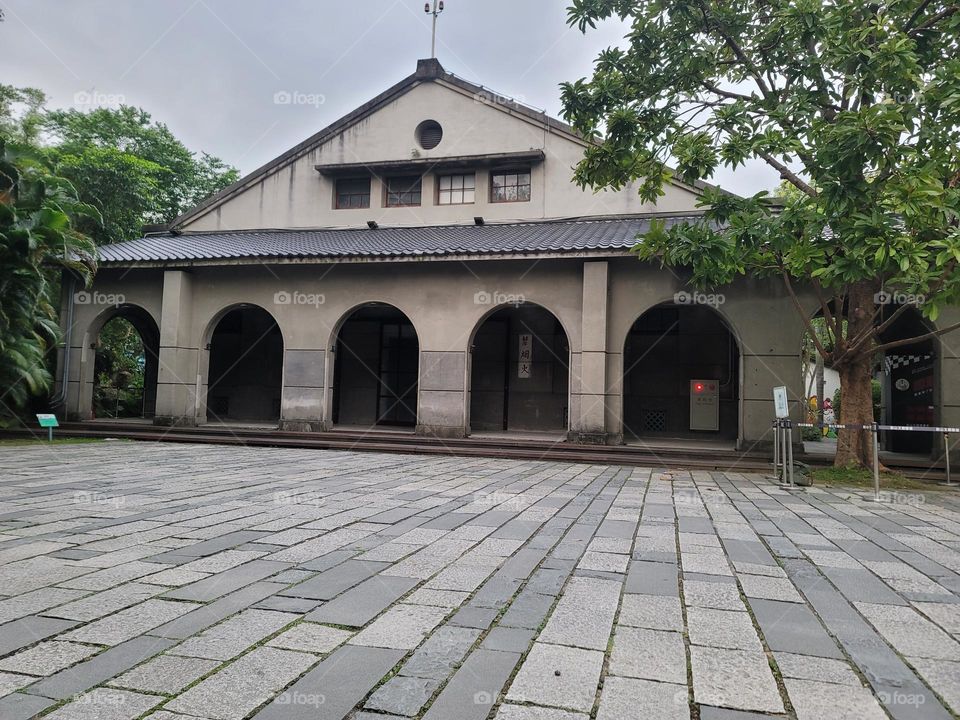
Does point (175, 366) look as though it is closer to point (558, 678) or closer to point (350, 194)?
point (350, 194)

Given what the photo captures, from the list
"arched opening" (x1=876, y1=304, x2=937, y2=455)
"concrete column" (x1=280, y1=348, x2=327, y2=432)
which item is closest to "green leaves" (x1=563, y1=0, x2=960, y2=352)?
"arched opening" (x1=876, y1=304, x2=937, y2=455)

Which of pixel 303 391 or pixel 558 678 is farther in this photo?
pixel 303 391

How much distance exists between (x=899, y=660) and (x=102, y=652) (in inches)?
132

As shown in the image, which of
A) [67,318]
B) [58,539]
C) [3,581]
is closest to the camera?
[3,581]

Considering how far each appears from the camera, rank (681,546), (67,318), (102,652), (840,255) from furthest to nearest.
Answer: (67,318) < (840,255) < (681,546) < (102,652)

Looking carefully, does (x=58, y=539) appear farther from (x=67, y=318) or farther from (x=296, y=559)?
(x=67, y=318)

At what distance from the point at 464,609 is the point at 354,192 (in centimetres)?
1587

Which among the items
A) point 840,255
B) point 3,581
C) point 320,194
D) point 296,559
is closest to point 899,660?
point 296,559

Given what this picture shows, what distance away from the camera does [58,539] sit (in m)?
4.48

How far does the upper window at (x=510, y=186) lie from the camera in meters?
16.3

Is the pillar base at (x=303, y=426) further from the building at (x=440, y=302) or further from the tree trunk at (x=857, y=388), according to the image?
the tree trunk at (x=857, y=388)

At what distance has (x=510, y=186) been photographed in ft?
53.9

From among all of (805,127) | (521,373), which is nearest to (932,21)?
(805,127)

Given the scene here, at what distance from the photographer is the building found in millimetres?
12742
